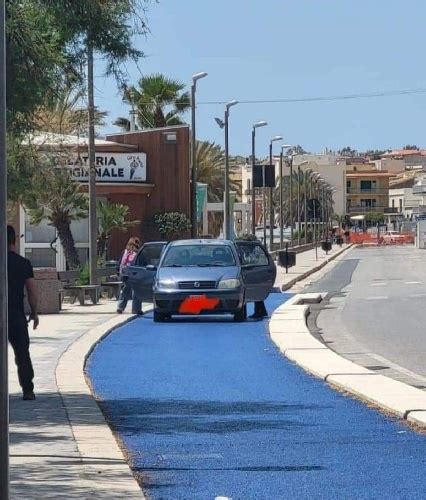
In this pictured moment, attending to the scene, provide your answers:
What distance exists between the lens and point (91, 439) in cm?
1055

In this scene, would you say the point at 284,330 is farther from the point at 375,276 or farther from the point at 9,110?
the point at 375,276

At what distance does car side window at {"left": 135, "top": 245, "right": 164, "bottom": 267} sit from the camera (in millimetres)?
30141

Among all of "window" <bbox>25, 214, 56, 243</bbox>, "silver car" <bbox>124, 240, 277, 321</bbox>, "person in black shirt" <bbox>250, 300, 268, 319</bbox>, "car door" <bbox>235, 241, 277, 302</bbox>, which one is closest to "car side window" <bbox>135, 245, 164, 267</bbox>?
"silver car" <bbox>124, 240, 277, 321</bbox>

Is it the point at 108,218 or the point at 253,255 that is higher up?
the point at 108,218

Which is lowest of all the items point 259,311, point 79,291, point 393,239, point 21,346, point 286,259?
point 393,239

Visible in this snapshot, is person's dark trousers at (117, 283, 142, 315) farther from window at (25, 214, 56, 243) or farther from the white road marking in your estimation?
window at (25, 214, 56, 243)

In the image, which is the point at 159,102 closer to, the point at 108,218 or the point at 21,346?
the point at 108,218

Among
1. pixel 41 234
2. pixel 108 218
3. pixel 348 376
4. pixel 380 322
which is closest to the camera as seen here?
pixel 348 376

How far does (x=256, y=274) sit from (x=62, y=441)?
17.2 m

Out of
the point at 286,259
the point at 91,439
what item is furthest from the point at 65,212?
the point at 91,439

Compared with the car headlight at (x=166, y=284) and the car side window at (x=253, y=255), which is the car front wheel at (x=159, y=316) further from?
the car side window at (x=253, y=255)

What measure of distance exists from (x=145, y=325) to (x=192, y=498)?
1763 centimetres

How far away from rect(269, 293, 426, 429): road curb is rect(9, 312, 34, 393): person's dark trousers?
3.71m

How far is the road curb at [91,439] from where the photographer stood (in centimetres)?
843
